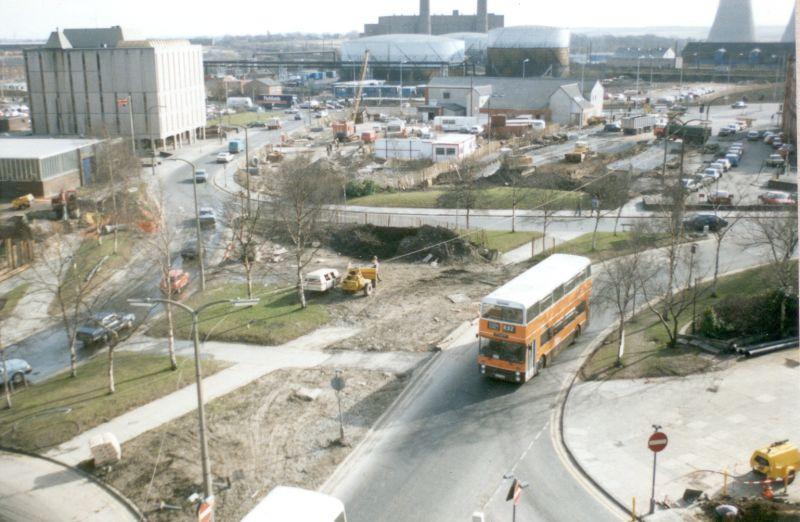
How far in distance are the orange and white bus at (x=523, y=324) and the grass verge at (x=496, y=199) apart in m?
21.7

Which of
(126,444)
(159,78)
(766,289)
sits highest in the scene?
(159,78)

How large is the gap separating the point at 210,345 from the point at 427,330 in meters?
7.98

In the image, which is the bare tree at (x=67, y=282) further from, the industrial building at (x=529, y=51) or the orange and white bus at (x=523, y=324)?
the industrial building at (x=529, y=51)

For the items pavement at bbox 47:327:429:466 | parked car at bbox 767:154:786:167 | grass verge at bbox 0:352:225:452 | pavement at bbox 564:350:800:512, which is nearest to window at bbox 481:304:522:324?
pavement at bbox 564:350:800:512

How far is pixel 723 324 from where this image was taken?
985 inches

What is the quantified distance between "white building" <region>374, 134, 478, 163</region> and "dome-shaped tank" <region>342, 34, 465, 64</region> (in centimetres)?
8223

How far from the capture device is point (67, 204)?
4725cm

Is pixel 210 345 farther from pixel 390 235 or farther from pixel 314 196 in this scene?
pixel 390 235

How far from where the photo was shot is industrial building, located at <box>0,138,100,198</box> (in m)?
50.5

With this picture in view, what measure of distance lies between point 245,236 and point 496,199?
1769 cm

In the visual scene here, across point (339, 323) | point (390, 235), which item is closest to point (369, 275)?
point (339, 323)

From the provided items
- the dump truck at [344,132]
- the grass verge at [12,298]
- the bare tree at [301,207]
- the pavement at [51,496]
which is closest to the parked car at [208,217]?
the bare tree at [301,207]

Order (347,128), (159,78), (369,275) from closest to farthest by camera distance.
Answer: (369,275)
(159,78)
(347,128)

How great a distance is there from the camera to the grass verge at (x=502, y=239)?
39.2 metres
